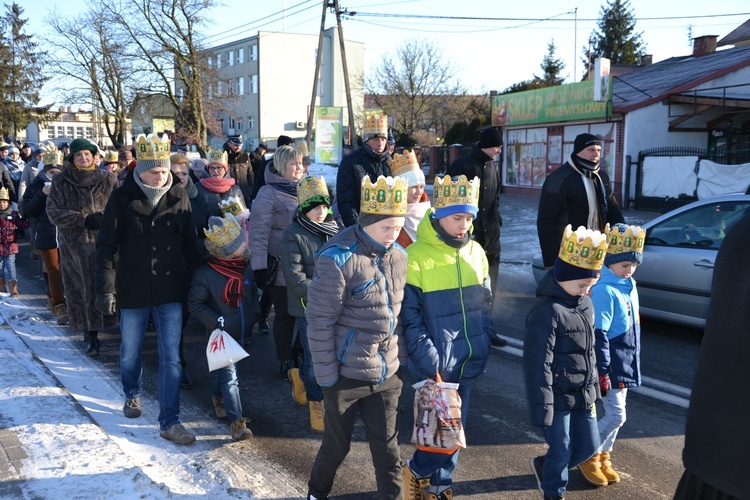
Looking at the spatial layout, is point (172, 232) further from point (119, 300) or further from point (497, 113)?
point (497, 113)

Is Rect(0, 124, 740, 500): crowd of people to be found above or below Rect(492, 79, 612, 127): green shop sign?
below

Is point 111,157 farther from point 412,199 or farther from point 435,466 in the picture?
point 435,466

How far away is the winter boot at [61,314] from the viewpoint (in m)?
7.70

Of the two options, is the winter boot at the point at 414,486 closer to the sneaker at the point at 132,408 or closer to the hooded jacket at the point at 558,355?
the hooded jacket at the point at 558,355

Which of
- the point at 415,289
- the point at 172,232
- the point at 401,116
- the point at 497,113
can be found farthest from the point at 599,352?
the point at 401,116

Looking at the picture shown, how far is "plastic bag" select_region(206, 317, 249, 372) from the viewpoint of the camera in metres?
4.63

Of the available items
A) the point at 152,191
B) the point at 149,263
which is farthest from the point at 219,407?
the point at 152,191

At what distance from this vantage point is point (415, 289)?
12.4ft

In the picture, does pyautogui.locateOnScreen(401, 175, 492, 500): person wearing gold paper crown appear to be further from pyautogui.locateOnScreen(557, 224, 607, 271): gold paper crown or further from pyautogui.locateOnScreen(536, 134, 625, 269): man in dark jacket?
pyautogui.locateOnScreen(536, 134, 625, 269): man in dark jacket

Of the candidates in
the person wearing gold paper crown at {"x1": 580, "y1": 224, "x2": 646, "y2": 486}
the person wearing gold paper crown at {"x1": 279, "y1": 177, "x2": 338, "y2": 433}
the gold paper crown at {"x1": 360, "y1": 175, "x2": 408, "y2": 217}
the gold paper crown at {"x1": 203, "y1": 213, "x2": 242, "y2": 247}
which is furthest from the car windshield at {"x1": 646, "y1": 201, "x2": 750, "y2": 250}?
the gold paper crown at {"x1": 203, "y1": 213, "x2": 242, "y2": 247}

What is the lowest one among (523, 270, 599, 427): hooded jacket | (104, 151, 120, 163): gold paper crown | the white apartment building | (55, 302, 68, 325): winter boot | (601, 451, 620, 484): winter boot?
(601, 451, 620, 484): winter boot

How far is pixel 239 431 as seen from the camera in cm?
468

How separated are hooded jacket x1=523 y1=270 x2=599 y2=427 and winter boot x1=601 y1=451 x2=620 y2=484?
0.64 metres

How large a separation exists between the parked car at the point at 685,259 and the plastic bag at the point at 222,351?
4.75 meters
